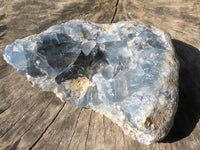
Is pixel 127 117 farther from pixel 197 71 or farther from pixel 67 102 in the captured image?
pixel 197 71

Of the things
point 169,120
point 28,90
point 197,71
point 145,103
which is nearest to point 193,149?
point 169,120

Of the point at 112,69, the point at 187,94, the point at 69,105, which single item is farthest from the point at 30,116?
the point at 187,94

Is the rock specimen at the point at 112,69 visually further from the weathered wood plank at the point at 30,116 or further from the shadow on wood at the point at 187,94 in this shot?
the shadow on wood at the point at 187,94

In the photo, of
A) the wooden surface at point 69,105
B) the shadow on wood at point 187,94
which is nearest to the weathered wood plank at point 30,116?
the wooden surface at point 69,105

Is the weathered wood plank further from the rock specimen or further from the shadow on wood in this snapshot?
the shadow on wood

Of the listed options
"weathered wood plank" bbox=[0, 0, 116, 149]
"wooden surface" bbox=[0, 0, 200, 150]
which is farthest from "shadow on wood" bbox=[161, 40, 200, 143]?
"weathered wood plank" bbox=[0, 0, 116, 149]
